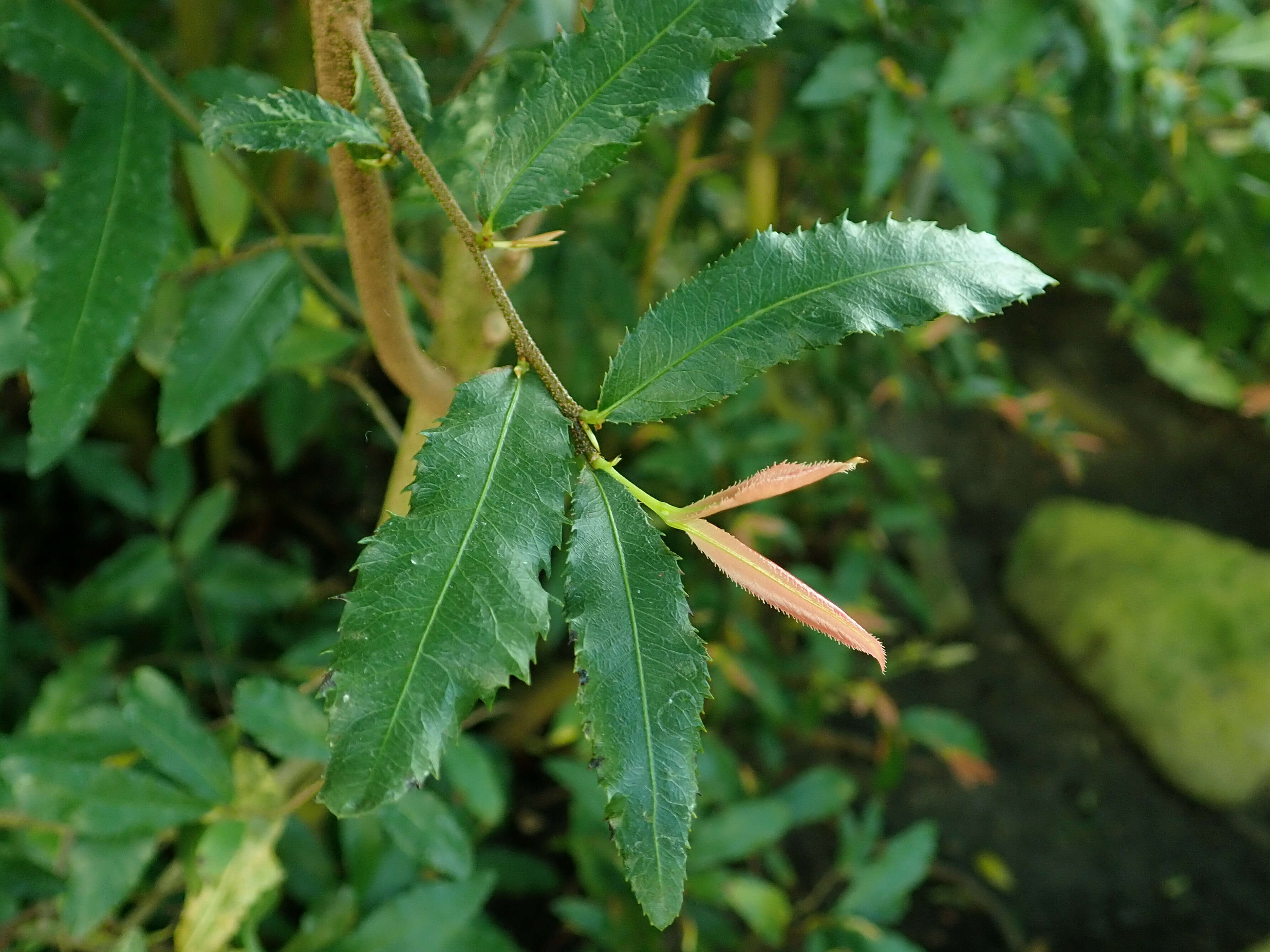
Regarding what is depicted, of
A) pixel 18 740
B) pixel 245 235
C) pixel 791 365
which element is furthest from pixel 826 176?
pixel 18 740

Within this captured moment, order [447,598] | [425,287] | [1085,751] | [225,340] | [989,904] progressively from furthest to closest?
[1085,751] < [989,904] < [225,340] < [425,287] < [447,598]

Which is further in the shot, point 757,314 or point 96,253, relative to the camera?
point 96,253

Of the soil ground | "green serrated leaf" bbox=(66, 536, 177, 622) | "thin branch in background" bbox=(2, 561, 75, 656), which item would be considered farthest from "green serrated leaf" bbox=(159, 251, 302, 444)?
the soil ground

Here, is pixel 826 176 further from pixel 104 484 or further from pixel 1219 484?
pixel 1219 484

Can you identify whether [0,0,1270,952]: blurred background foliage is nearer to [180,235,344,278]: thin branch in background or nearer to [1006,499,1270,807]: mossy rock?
[180,235,344,278]: thin branch in background

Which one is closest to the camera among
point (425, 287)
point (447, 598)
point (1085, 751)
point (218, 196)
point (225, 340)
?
point (447, 598)

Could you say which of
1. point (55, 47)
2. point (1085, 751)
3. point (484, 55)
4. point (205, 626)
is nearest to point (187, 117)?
point (55, 47)

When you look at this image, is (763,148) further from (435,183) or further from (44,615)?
(44,615)
